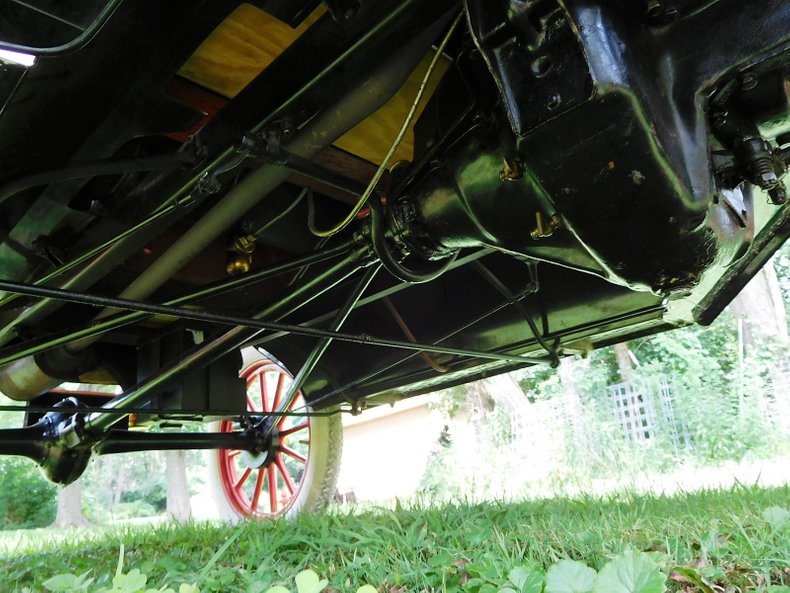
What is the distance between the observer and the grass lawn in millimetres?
1086

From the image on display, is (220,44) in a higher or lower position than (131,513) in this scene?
higher

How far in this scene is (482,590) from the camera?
973 millimetres

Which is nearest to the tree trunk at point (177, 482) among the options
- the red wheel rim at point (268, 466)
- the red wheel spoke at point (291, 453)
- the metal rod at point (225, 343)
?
the red wheel rim at point (268, 466)

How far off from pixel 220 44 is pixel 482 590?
116 cm

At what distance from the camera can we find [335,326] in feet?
5.55

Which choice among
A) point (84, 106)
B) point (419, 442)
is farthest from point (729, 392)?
point (84, 106)

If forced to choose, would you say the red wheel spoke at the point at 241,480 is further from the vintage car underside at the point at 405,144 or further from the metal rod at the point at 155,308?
the metal rod at the point at 155,308

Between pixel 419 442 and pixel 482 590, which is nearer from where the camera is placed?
pixel 482 590

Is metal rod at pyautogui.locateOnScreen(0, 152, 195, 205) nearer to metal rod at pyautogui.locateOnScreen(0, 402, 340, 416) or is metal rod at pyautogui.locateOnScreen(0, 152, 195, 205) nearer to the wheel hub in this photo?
metal rod at pyautogui.locateOnScreen(0, 402, 340, 416)

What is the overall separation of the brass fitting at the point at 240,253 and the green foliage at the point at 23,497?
534 inches

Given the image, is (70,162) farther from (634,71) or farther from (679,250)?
(679,250)

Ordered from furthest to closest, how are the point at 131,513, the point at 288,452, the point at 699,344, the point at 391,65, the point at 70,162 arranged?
the point at 131,513 → the point at 699,344 → the point at 288,452 → the point at 70,162 → the point at 391,65

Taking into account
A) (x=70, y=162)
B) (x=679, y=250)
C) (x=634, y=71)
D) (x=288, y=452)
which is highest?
(x=70, y=162)

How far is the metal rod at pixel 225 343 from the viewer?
1.54 m
